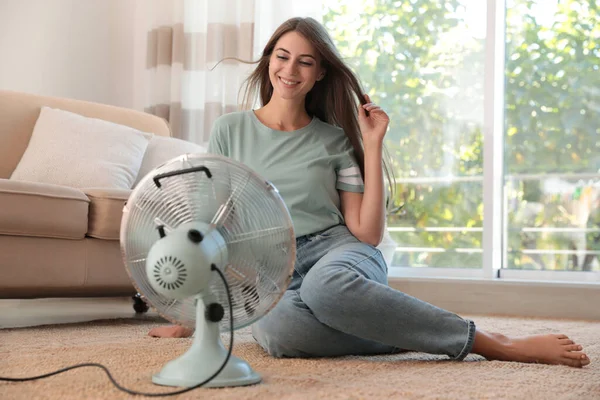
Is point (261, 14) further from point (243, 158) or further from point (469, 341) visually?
point (469, 341)

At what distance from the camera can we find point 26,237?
2232mm

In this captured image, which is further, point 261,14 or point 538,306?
point 261,14

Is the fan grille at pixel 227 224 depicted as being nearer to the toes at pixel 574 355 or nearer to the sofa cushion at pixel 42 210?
the toes at pixel 574 355

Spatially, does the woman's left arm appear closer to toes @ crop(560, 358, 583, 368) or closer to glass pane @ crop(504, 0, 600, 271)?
toes @ crop(560, 358, 583, 368)

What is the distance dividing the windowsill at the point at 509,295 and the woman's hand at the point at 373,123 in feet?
5.33

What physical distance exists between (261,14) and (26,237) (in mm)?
1955

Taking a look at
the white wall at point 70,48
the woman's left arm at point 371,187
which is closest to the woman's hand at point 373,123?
the woman's left arm at point 371,187

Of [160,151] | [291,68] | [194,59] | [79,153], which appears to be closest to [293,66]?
[291,68]

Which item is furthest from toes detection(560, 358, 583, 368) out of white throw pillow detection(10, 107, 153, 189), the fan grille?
white throw pillow detection(10, 107, 153, 189)

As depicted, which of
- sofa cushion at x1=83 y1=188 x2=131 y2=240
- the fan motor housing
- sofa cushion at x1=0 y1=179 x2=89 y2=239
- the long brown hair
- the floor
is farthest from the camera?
the floor

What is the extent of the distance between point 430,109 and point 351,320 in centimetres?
232

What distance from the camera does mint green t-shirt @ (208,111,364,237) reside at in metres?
1.84

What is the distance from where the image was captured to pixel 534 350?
64.2 inches

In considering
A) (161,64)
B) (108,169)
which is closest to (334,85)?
(108,169)
